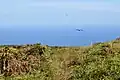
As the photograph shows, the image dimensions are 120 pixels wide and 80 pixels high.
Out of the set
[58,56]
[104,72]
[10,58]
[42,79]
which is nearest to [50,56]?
[58,56]

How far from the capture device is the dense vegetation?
17.4m

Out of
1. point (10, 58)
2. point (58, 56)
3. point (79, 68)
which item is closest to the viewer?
point (79, 68)

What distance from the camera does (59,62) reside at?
68.1 ft

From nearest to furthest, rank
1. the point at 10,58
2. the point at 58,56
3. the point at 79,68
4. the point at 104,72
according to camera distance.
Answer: the point at 104,72 < the point at 79,68 < the point at 10,58 < the point at 58,56

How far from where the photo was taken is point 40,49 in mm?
22234

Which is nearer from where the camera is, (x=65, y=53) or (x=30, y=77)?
(x=30, y=77)

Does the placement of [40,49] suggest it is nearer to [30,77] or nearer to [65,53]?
[65,53]

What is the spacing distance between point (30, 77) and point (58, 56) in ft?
11.9

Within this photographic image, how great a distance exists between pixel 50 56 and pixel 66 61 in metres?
1.33

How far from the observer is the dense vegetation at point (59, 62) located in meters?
17.4

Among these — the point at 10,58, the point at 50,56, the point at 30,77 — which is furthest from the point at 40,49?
the point at 30,77

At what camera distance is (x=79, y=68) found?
1817cm

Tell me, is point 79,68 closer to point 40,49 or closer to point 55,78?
point 55,78

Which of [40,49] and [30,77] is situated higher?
[40,49]
